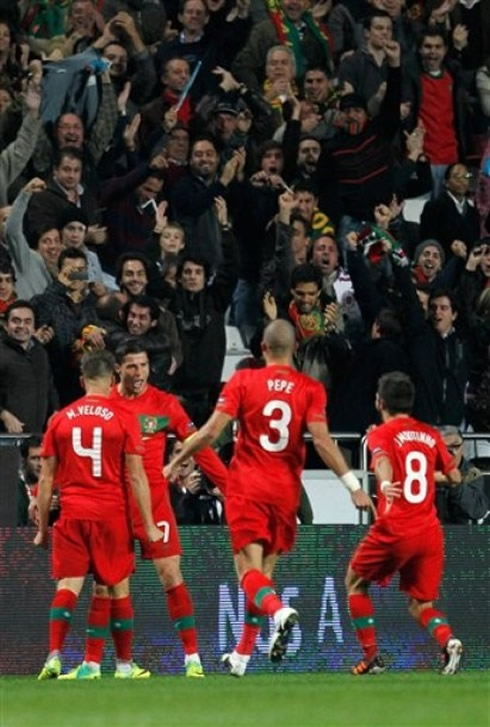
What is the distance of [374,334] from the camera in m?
19.9

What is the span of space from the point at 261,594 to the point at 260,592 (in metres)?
0.03

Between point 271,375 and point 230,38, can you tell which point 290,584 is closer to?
point 271,375

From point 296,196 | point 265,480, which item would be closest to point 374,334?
point 296,196

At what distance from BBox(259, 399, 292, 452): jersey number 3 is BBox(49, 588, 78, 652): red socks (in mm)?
1520

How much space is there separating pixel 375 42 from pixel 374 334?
4.31 metres

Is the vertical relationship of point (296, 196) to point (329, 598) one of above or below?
above

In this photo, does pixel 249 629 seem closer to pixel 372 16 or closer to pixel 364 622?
pixel 364 622

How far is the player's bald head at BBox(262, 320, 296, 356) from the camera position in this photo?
49.2 ft

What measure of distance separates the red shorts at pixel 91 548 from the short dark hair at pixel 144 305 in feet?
11.5

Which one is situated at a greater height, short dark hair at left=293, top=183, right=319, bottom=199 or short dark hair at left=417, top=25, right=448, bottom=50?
short dark hair at left=417, top=25, right=448, bottom=50

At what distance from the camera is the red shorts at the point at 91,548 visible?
15180 mm

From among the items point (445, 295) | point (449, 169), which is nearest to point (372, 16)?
point (449, 169)

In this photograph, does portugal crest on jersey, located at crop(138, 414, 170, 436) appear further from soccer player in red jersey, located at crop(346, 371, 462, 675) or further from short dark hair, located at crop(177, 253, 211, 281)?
short dark hair, located at crop(177, 253, 211, 281)

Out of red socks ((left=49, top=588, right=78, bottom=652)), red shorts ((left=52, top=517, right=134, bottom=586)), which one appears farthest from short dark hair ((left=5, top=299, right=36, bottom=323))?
red socks ((left=49, top=588, right=78, bottom=652))
